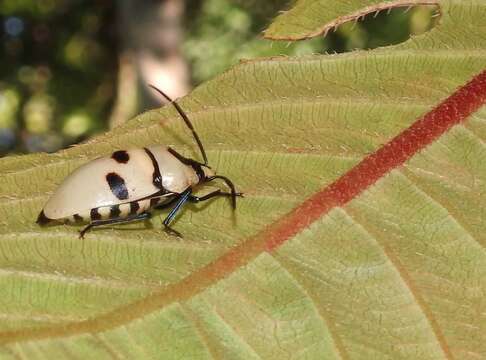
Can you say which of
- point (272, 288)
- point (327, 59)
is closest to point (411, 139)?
point (327, 59)

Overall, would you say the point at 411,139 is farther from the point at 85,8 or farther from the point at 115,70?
the point at 115,70

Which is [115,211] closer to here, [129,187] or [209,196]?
[129,187]

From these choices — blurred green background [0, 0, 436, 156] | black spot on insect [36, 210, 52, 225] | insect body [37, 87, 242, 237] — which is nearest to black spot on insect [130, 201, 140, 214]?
insect body [37, 87, 242, 237]

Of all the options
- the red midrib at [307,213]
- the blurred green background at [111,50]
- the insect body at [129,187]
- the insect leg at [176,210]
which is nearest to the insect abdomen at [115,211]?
the insect body at [129,187]

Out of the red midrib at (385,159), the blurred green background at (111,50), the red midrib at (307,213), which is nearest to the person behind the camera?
the red midrib at (307,213)

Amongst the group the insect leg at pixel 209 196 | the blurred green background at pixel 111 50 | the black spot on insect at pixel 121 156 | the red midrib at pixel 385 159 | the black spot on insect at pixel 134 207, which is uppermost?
the blurred green background at pixel 111 50

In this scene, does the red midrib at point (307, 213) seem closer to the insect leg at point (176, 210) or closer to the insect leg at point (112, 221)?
the insect leg at point (176, 210)

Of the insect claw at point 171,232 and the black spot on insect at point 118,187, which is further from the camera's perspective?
the black spot on insect at point 118,187

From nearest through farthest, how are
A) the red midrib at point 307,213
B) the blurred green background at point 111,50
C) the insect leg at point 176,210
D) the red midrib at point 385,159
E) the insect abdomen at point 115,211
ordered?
the red midrib at point 307,213 → the red midrib at point 385,159 → the insect leg at point 176,210 → the insect abdomen at point 115,211 → the blurred green background at point 111,50
